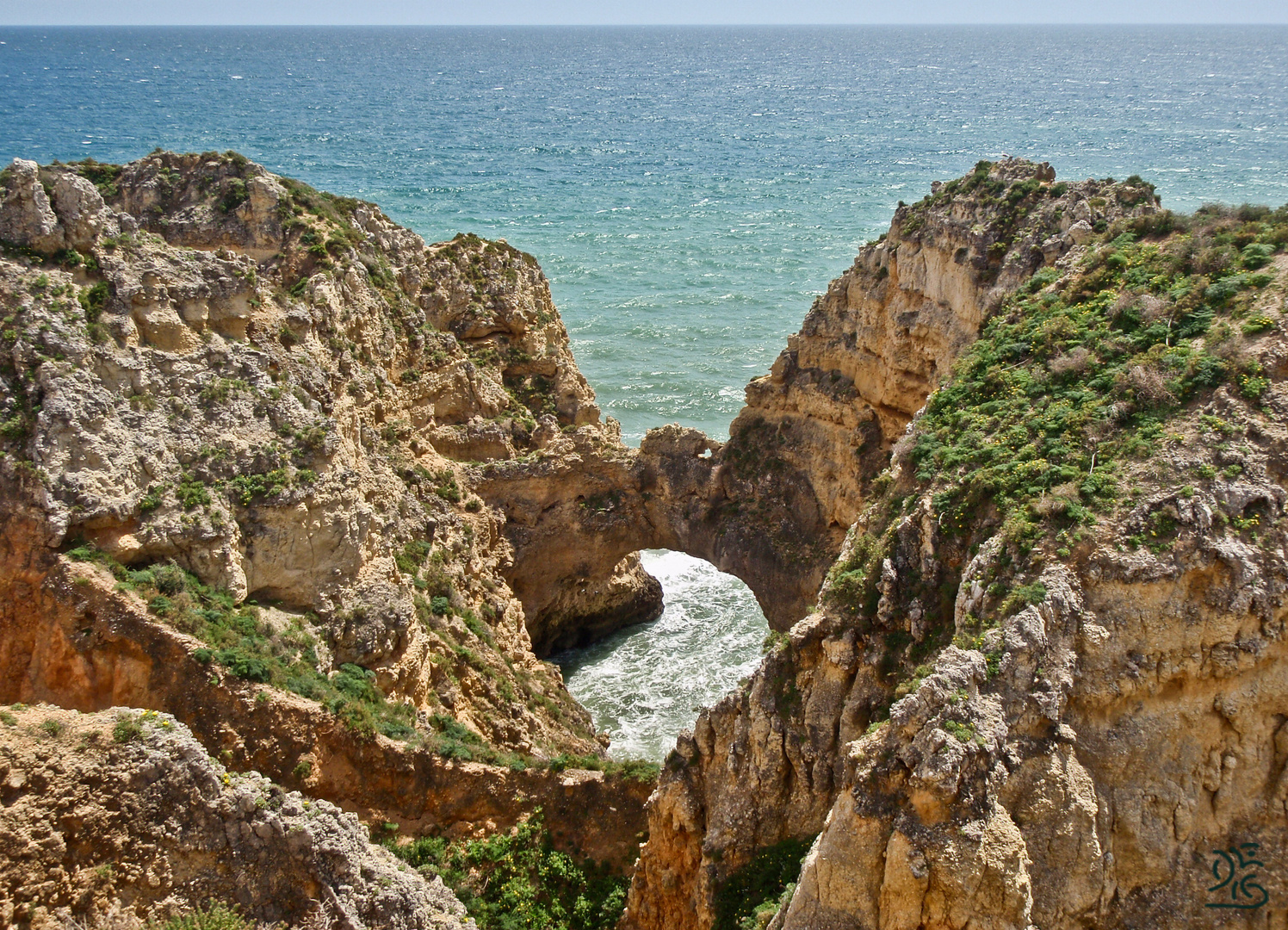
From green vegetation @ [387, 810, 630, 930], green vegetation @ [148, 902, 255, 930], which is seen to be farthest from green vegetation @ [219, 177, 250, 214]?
green vegetation @ [148, 902, 255, 930]

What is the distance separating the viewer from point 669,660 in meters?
44.2

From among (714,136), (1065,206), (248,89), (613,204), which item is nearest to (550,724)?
(1065,206)

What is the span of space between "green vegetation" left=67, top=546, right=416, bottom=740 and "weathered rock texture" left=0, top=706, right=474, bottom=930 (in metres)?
5.28

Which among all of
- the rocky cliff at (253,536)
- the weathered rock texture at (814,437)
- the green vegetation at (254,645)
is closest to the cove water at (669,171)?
the weathered rock texture at (814,437)

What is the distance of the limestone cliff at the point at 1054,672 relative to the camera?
16.8 m

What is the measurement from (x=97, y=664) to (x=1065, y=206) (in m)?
30.2

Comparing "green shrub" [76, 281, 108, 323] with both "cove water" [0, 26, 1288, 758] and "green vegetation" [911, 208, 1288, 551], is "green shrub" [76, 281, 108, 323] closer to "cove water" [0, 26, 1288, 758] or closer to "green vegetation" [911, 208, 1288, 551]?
"green vegetation" [911, 208, 1288, 551]

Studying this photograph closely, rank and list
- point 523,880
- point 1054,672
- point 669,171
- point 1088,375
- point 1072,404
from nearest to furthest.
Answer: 1. point 1054,672
2. point 1072,404
3. point 1088,375
4. point 523,880
5. point 669,171

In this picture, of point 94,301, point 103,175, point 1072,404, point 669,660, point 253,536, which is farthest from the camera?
point 669,660

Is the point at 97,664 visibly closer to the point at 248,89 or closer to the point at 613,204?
the point at 613,204

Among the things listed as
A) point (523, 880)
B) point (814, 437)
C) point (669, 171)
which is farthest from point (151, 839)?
point (669, 171)

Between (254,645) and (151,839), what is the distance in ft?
24.7

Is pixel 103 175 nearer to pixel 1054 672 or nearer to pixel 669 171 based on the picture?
pixel 1054 672

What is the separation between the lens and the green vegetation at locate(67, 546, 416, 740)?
77.0 ft
